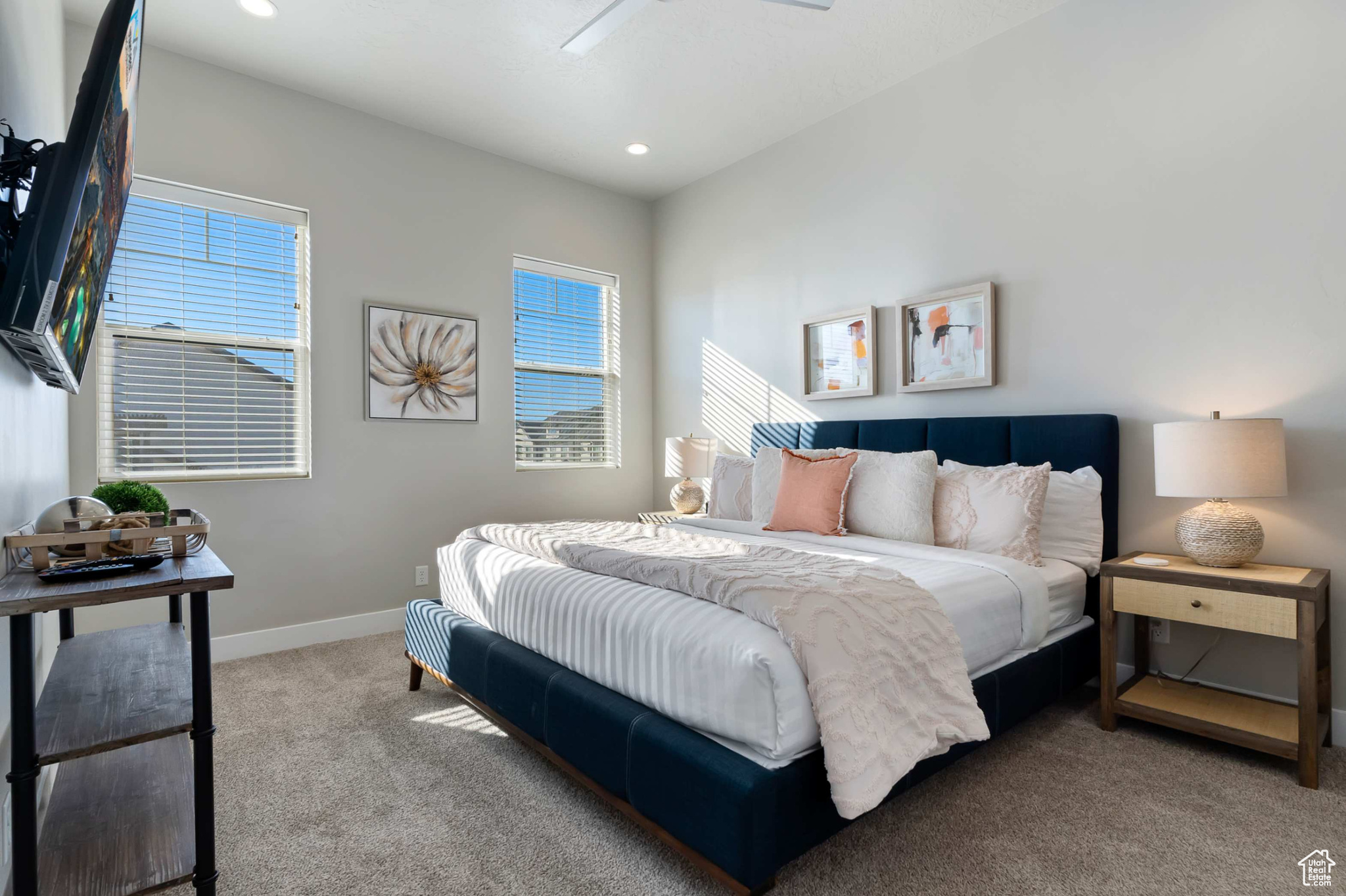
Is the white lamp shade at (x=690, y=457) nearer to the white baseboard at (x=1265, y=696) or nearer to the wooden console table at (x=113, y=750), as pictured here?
the white baseboard at (x=1265, y=696)

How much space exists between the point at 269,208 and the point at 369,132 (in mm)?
737

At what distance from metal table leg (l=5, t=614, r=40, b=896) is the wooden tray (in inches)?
9.1

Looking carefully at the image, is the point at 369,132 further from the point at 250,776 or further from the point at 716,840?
the point at 716,840

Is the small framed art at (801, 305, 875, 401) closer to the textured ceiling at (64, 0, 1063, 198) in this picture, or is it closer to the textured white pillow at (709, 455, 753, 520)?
the textured white pillow at (709, 455, 753, 520)

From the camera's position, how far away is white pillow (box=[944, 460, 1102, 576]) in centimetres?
275

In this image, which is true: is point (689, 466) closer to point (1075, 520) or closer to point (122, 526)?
point (1075, 520)

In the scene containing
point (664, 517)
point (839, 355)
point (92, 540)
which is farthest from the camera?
point (664, 517)

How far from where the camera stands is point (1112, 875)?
164cm

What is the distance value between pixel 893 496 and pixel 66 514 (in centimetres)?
274

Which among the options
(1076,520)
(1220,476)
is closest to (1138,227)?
(1220,476)

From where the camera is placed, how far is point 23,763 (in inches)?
42.8

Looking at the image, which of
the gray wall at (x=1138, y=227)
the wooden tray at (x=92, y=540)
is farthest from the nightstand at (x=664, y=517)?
the wooden tray at (x=92, y=540)

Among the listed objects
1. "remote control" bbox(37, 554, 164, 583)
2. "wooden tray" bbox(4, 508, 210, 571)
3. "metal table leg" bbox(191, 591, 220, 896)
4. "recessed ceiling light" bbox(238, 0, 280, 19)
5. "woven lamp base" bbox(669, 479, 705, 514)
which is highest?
"recessed ceiling light" bbox(238, 0, 280, 19)

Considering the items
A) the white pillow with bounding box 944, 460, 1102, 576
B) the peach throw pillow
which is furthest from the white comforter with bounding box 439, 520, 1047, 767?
the white pillow with bounding box 944, 460, 1102, 576
